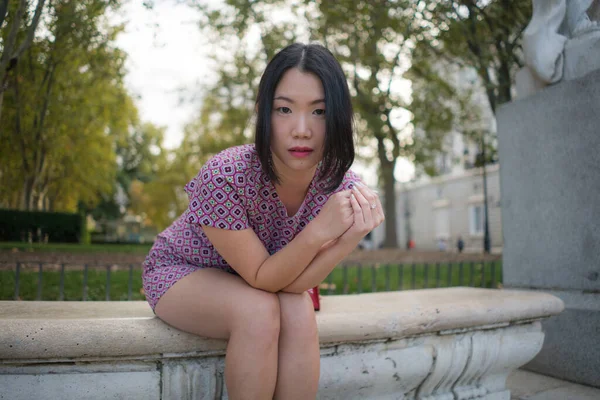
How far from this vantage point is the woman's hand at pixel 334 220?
1.84 m

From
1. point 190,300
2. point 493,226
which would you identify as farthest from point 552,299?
point 493,226

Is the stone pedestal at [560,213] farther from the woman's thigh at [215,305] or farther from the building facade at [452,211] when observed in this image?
the building facade at [452,211]

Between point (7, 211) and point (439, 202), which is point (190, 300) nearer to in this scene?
point (7, 211)

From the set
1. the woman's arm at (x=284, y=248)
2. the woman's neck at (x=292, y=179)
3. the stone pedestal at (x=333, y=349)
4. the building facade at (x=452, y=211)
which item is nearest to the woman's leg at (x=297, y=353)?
the woman's arm at (x=284, y=248)

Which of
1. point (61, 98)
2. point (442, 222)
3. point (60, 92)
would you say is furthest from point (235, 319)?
point (442, 222)

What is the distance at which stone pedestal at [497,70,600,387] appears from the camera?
3.33m

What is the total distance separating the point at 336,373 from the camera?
90.0 inches

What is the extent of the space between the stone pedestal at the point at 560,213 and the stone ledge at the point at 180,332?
0.56 m

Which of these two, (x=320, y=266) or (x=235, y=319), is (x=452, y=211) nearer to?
(x=320, y=266)

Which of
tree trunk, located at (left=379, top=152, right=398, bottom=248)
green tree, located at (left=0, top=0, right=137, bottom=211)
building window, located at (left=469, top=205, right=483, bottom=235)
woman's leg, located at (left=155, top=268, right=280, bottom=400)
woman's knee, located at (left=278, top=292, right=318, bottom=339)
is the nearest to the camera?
woman's leg, located at (left=155, top=268, right=280, bottom=400)

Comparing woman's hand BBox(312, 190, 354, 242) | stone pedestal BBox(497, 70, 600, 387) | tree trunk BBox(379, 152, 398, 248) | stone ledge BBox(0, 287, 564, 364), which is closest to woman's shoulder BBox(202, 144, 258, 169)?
woman's hand BBox(312, 190, 354, 242)

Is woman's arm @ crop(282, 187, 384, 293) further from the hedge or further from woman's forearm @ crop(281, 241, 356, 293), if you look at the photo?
the hedge

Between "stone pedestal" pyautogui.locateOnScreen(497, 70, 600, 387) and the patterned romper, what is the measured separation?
211 centimetres

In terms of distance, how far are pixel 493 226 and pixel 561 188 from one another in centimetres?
2965
